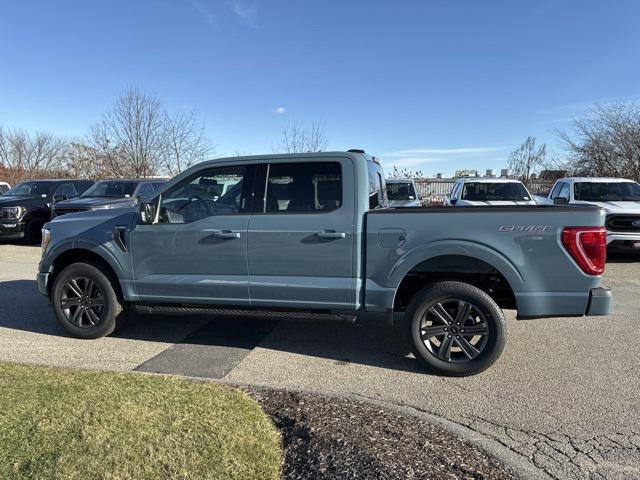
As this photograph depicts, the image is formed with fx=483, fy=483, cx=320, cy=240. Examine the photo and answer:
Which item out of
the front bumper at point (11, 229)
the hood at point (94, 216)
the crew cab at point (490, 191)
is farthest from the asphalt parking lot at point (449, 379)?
the front bumper at point (11, 229)

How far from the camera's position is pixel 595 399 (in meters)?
3.86

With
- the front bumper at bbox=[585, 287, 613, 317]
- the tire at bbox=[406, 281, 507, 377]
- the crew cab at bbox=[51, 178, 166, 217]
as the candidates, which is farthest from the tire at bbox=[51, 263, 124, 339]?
the crew cab at bbox=[51, 178, 166, 217]

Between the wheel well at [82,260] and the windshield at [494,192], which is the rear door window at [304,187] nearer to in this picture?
the wheel well at [82,260]

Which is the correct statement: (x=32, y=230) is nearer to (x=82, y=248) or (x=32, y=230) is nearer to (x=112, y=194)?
(x=112, y=194)

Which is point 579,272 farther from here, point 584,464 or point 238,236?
point 238,236

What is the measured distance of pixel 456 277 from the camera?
14.8ft

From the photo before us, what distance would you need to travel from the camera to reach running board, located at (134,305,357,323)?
15.1ft

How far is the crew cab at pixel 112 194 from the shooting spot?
1223 cm

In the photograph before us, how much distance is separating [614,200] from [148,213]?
35.8 feet

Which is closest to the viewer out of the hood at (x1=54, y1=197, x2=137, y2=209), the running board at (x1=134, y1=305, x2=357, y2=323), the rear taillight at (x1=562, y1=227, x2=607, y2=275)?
the rear taillight at (x1=562, y1=227, x2=607, y2=275)

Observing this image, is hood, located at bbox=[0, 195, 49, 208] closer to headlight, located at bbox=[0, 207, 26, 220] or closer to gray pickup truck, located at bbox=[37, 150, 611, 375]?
headlight, located at bbox=[0, 207, 26, 220]

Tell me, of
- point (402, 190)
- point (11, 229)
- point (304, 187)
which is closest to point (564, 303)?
point (304, 187)

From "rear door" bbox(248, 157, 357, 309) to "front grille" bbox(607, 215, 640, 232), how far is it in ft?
26.4

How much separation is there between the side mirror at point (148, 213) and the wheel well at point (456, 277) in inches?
103
